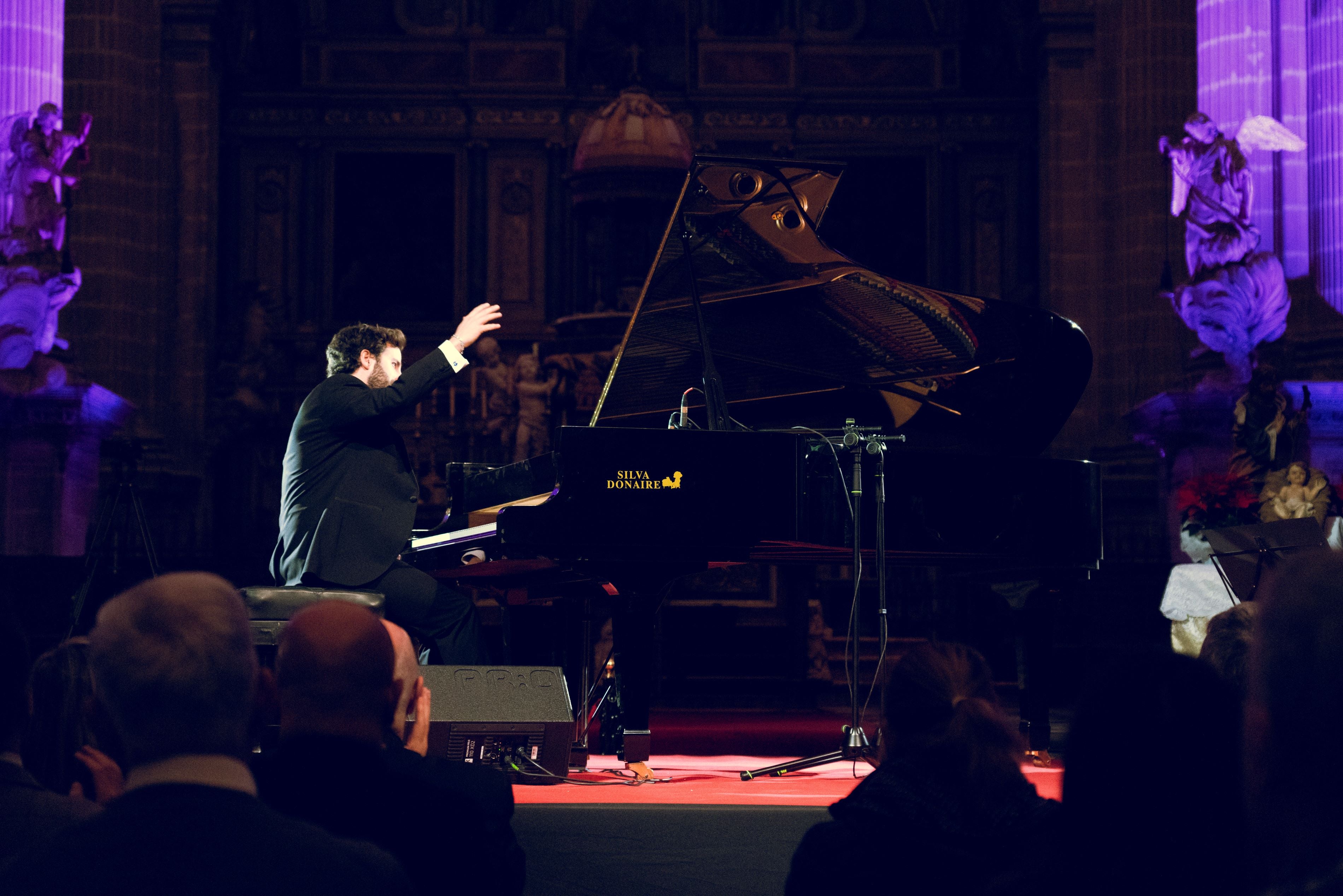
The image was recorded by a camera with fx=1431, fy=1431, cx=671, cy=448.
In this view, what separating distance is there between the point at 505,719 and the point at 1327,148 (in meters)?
7.84

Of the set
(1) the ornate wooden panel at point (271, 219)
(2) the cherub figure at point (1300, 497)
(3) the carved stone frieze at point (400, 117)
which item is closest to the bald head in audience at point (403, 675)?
(2) the cherub figure at point (1300, 497)

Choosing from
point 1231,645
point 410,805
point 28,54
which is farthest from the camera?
point 28,54

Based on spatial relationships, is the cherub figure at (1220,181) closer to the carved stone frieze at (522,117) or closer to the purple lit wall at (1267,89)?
the purple lit wall at (1267,89)

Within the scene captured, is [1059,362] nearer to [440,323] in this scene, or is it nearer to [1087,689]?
[1087,689]

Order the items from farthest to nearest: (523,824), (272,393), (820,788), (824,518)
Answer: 1. (272,393)
2. (824,518)
3. (820,788)
4. (523,824)

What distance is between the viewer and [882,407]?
6.35 meters

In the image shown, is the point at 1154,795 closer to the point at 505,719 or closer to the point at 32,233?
the point at 505,719

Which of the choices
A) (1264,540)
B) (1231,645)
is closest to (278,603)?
(1231,645)

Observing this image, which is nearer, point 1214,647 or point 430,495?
point 1214,647

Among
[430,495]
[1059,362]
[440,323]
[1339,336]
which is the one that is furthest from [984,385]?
[440,323]

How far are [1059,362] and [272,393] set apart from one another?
998cm

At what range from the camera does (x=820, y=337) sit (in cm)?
620

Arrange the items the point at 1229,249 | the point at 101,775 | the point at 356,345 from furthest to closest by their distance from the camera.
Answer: the point at 1229,249
the point at 356,345
the point at 101,775

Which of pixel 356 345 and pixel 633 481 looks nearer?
pixel 633 481
